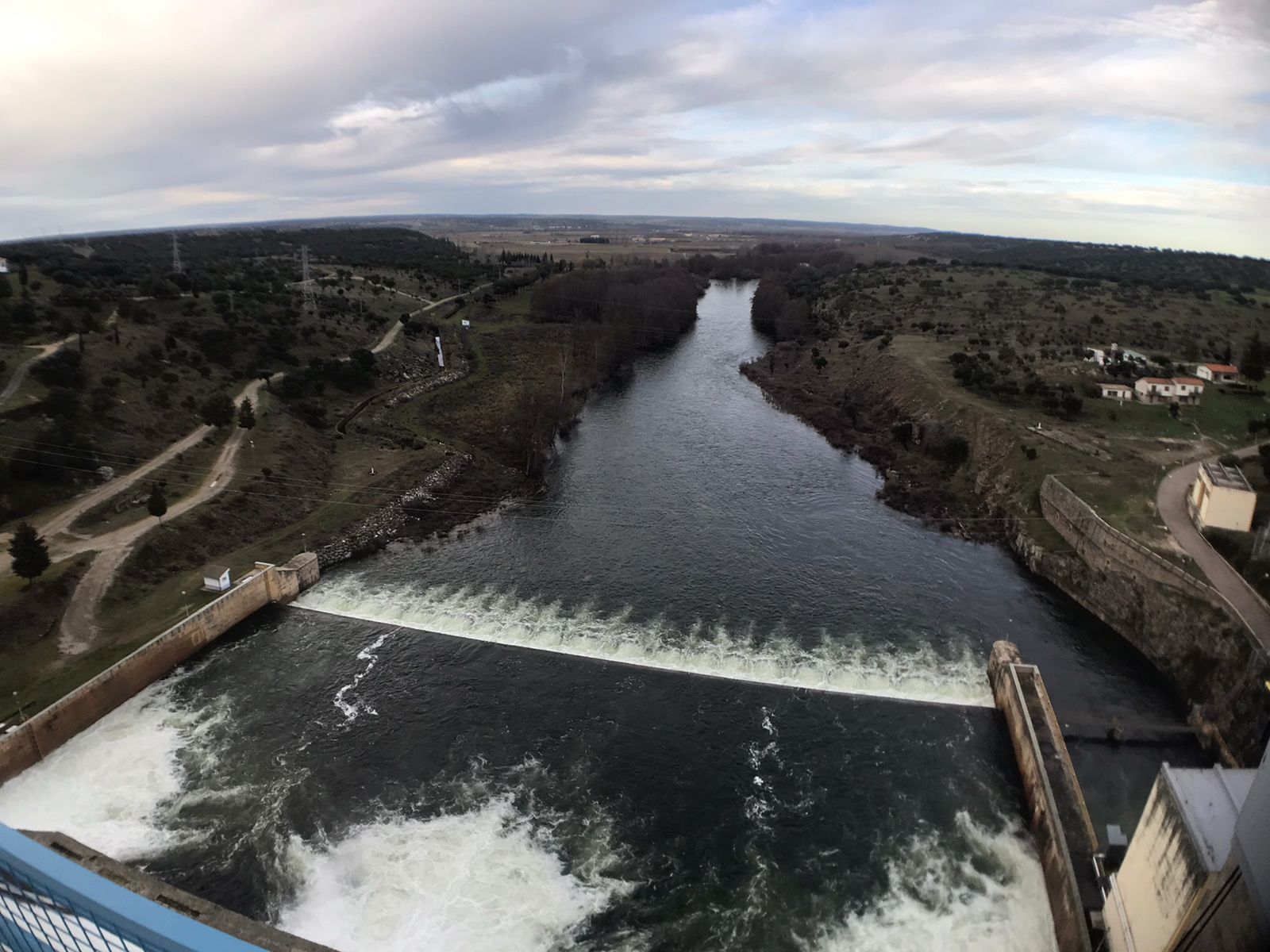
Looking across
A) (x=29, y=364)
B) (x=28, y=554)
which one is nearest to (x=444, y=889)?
(x=28, y=554)

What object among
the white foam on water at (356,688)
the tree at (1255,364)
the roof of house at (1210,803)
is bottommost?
the white foam on water at (356,688)

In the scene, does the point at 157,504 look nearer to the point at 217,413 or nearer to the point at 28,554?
the point at 28,554

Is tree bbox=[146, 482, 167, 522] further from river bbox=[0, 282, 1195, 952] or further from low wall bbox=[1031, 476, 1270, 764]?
low wall bbox=[1031, 476, 1270, 764]

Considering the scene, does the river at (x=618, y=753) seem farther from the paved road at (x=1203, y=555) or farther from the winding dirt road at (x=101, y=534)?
the winding dirt road at (x=101, y=534)

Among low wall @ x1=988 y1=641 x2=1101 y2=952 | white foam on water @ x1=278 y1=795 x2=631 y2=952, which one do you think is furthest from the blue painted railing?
low wall @ x1=988 y1=641 x2=1101 y2=952

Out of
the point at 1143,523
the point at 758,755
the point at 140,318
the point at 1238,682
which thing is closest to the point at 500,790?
the point at 758,755

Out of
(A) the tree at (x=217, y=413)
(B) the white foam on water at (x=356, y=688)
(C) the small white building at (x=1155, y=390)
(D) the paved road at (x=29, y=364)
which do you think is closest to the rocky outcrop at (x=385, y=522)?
(B) the white foam on water at (x=356, y=688)

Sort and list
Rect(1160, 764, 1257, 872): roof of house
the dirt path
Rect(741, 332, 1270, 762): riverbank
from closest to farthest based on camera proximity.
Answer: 1. Rect(1160, 764, 1257, 872): roof of house
2. Rect(741, 332, 1270, 762): riverbank
3. the dirt path
